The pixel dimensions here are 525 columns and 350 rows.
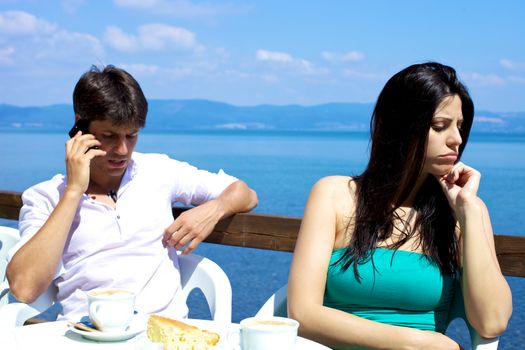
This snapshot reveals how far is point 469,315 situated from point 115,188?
57.7 inches

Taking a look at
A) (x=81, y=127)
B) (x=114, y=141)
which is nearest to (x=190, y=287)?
(x=114, y=141)

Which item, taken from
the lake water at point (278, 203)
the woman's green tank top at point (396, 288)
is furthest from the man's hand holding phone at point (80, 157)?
the lake water at point (278, 203)

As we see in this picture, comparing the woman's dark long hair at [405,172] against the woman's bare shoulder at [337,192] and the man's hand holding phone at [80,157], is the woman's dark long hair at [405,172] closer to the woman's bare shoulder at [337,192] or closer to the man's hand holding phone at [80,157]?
the woman's bare shoulder at [337,192]

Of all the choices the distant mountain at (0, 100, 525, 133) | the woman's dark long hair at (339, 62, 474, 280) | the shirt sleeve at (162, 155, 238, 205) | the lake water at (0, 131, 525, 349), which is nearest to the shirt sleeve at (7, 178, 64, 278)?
the shirt sleeve at (162, 155, 238, 205)

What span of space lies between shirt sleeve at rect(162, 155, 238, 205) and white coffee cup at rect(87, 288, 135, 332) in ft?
3.51

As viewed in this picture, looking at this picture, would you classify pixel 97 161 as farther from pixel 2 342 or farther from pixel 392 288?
pixel 392 288

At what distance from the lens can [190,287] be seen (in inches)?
116

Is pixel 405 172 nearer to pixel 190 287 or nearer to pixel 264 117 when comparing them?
pixel 190 287

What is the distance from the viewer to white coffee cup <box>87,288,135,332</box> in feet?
6.39

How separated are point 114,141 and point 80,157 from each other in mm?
150

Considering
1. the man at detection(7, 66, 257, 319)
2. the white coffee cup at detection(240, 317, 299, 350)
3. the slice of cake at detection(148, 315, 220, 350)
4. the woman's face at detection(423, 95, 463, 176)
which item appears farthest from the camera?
the man at detection(7, 66, 257, 319)

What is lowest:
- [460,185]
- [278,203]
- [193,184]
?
[278,203]

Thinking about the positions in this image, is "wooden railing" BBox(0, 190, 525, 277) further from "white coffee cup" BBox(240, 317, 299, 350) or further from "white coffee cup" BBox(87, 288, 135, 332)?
"white coffee cup" BBox(240, 317, 299, 350)

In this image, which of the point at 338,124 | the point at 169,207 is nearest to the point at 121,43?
the point at 338,124
